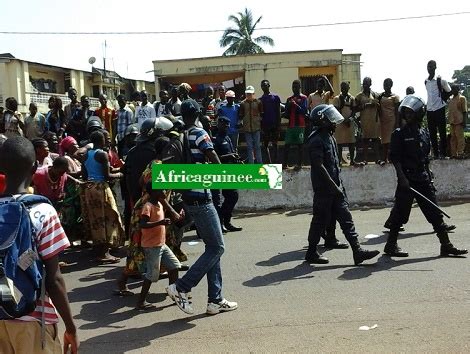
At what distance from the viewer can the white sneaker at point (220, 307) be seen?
5199 millimetres

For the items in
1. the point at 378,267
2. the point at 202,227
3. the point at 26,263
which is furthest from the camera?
the point at 378,267

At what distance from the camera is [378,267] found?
258 inches

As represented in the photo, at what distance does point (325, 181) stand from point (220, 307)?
2.22 m

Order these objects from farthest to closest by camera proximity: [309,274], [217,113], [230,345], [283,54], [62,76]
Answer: [62,76] < [283,54] < [217,113] < [309,274] < [230,345]

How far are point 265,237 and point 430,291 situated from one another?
3.36 meters

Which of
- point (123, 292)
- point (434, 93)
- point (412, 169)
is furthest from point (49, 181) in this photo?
point (434, 93)

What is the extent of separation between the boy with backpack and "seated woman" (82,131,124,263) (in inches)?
185

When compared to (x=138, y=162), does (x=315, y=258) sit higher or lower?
lower

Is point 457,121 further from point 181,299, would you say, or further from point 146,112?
point 181,299

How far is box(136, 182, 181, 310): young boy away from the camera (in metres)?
5.38

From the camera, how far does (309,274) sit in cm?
643

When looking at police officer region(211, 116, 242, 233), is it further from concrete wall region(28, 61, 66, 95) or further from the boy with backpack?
concrete wall region(28, 61, 66, 95)

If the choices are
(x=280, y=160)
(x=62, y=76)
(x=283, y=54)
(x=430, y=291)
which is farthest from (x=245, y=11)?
(x=430, y=291)

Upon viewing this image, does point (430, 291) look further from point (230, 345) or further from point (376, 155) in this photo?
point (376, 155)
